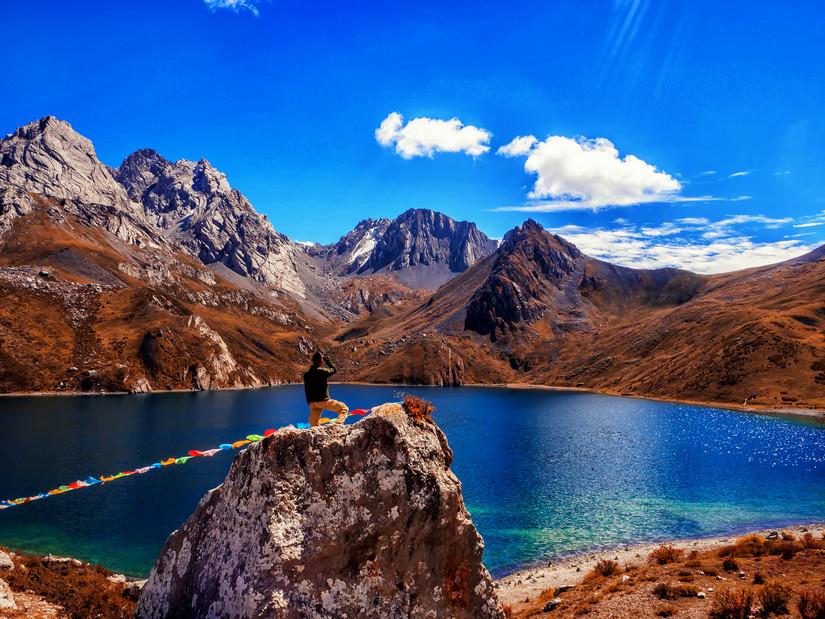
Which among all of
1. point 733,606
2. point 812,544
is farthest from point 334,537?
point 812,544

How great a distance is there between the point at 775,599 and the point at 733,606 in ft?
4.59

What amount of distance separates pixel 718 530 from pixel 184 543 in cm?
4880

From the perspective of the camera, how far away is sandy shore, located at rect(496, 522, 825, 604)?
1303 inches

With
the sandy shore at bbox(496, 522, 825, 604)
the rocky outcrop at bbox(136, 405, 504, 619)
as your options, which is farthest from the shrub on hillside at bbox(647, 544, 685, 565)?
the rocky outcrop at bbox(136, 405, 504, 619)

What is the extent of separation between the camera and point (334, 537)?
12.1 metres

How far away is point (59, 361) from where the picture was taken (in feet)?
553

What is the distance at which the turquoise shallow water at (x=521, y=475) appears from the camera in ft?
150

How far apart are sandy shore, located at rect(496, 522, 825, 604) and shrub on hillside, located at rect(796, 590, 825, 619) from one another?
590 inches

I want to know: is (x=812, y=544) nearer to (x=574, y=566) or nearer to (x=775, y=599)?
(x=775, y=599)

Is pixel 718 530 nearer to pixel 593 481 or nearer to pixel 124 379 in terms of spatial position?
pixel 593 481

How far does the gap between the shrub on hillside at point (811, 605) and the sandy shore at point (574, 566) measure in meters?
15.0

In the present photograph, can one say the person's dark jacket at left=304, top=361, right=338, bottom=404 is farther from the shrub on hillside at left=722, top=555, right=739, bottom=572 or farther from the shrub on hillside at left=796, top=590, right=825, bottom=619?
the shrub on hillside at left=722, top=555, right=739, bottom=572

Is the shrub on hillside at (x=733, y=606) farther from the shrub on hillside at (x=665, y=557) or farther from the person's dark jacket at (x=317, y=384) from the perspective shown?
the person's dark jacket at (x=317, y=384)

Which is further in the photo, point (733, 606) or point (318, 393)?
point (733, 606)
